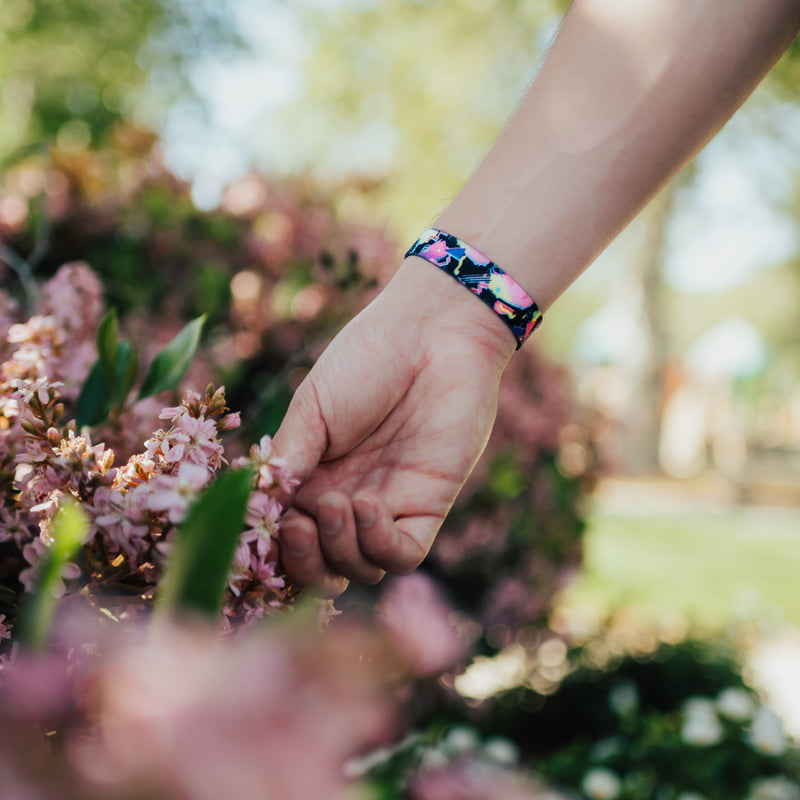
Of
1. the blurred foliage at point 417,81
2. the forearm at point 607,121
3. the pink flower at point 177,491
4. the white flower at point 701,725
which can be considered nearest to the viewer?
the pink flower at point 177,491

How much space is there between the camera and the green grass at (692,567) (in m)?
5.91

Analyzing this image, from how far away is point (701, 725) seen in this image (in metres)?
2.57

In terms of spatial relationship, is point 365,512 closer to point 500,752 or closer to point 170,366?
point 170,366

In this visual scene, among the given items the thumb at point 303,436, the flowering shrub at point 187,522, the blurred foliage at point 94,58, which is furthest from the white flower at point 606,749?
the blurred foliage at point 94,58

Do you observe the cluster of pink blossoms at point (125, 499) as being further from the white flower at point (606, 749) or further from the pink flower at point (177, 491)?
the white flower at point (606, 749)

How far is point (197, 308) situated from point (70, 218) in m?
0.50

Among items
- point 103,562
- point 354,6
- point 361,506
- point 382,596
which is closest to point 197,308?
point 382,596

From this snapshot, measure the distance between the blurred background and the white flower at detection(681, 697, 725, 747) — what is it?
55cm

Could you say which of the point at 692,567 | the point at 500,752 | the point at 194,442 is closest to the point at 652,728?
the point at 500,752

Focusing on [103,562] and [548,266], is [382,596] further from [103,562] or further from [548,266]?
[103,562]

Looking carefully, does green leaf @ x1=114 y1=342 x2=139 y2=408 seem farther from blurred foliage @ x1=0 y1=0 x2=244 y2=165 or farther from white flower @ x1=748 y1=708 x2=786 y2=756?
blurred foliage @ x1=0 y1=0 x2=244 y2=165

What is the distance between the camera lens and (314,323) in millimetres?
2451

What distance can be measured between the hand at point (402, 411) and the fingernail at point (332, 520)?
6 centimetres

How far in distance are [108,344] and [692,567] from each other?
736 cm
